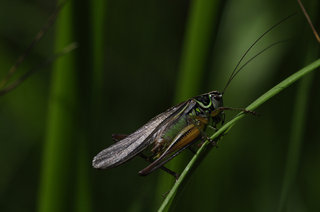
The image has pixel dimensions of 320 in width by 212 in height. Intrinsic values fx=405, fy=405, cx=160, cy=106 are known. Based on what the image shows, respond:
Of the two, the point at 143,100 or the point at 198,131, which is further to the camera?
the point at 143,100

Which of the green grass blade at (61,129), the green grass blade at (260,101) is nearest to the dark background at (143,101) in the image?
the green grass blade at (61,129)

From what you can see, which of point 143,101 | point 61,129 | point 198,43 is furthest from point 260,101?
point 143,101

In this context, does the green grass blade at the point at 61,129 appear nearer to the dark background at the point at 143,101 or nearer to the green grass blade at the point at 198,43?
the dark background at the point at 143,101

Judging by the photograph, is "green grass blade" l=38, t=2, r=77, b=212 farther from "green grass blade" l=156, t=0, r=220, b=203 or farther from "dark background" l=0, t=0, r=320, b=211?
"green grass blade" l=156, t=0, r=220, b=203

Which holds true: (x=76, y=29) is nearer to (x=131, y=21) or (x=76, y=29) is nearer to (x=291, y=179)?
(x=291, y=179)

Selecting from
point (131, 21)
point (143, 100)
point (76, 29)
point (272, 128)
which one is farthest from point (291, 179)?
point (131, 21)

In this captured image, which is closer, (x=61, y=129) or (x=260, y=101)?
(x=260, y=101)

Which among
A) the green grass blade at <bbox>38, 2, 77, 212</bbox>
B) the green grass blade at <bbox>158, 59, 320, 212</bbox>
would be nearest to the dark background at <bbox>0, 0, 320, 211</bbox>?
the green grass blade at <bbox>38, 2, 77, 212</bbox>

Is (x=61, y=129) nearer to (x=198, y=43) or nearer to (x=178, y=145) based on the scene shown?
(x=178, y=145)
